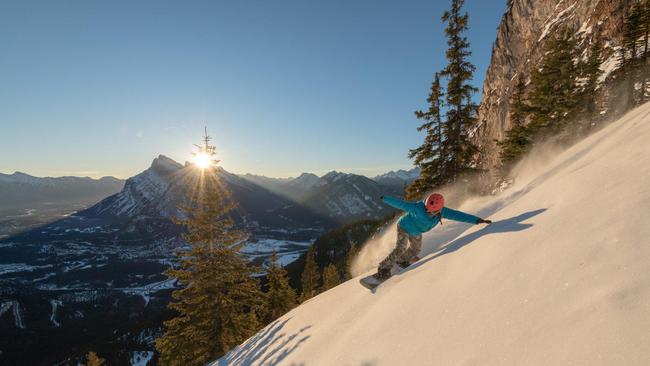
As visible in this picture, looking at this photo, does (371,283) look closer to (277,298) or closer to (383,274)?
(383,274)

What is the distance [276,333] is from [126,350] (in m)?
121

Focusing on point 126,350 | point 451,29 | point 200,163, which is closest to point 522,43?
point 451,29

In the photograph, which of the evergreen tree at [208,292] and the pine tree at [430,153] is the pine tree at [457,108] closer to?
the pine tree at [430,153]

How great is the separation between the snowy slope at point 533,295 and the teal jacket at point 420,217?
638 mm

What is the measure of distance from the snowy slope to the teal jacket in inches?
25.1

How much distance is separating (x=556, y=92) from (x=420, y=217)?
20.5m

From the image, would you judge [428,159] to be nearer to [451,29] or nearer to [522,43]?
[451,29]

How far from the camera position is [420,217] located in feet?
21.7

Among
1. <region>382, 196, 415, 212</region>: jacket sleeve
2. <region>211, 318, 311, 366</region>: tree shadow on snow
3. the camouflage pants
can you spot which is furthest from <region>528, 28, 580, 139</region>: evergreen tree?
<region>211, 318, 311, 366</region>: tree shadow on snow

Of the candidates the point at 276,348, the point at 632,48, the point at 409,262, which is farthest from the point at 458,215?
the point at 632,48

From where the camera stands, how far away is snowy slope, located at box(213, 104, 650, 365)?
2.30 metres

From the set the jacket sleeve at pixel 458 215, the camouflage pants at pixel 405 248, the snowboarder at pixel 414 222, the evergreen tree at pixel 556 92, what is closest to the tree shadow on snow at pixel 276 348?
the snowboarder at pixel 414 222

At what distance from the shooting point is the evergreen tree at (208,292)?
17.0 meters

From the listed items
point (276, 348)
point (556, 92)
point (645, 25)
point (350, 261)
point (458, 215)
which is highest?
point (645, 25)
